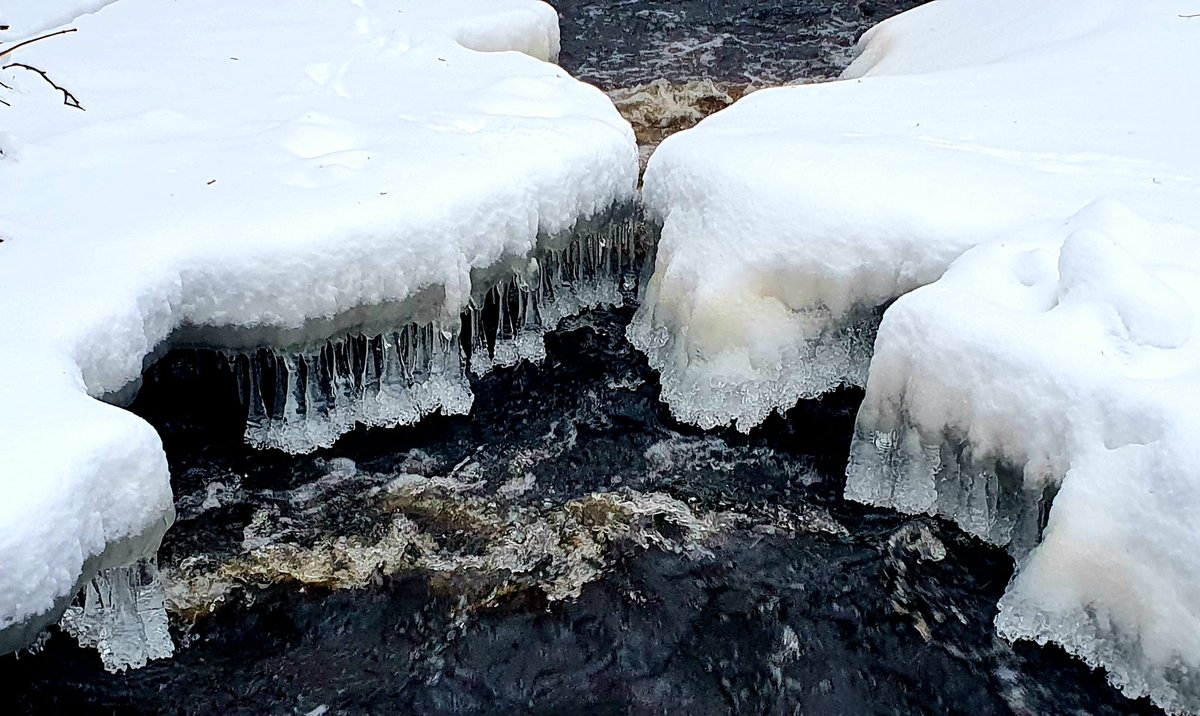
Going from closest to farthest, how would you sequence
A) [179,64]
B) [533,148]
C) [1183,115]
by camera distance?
1. [533,148]
2. [1183,115]
3. [179,64]

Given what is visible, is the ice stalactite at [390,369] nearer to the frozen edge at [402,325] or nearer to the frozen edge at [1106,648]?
the frozen edge at [402,325]

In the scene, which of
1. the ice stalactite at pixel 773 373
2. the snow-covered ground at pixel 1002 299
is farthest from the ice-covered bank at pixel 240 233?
the ice stalactite at pixel 773 373

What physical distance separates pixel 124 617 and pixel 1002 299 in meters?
2.98

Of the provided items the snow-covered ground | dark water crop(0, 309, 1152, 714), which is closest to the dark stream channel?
dark water crop(0, 309, 1152, 714)

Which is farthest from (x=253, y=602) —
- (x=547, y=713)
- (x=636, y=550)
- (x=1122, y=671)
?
(x=1122, y=671)

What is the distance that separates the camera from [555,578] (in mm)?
3531

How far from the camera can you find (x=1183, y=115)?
462 cm

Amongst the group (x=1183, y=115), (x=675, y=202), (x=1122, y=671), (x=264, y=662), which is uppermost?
(x=1183, y=115)

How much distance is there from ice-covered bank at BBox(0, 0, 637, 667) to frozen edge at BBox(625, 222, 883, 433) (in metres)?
0.83

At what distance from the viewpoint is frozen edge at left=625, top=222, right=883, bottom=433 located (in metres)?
4.09

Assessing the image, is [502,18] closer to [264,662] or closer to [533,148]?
[533,148]

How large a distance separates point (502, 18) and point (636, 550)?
4.32m

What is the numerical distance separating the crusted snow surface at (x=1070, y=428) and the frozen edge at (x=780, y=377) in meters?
0.51

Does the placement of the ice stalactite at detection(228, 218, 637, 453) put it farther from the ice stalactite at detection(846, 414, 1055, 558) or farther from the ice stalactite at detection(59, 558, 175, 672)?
the ice stalactite at detection(846, 414, 1055, 558)
